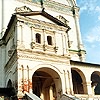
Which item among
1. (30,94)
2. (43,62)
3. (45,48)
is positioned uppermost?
(45,48)

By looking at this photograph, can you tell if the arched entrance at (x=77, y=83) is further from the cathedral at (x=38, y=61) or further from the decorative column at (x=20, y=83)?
the decorative column at (x=20, y=83)

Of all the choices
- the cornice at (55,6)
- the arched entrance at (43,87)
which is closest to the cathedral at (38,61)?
the arched entrance at (43,87)

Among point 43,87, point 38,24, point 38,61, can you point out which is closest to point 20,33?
point 38,24

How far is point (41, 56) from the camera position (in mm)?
17812

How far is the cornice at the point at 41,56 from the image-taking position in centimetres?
1700

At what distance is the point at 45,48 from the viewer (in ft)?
60.0

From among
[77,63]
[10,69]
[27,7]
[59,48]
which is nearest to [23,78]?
[10,69]

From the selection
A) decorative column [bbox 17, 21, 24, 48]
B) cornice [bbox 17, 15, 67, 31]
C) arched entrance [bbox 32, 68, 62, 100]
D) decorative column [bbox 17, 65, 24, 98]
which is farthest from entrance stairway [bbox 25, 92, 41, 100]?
cornice [bbox 17, 15, 67, 31]

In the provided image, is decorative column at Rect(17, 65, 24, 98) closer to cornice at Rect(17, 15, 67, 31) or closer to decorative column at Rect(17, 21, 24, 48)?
decorative column at Rect(17, 21, 24, 48)

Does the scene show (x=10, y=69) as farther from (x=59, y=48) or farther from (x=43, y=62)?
(x=59, y=48)

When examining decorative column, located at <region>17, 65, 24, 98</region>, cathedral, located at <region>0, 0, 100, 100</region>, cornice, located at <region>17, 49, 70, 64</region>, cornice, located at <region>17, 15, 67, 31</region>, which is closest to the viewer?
decorative column, located at <region>17, 65, 24, 98</region>

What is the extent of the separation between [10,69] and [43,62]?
2.97m

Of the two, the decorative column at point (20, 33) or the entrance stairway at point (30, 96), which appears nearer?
the entrance stairway at point (30, 96)

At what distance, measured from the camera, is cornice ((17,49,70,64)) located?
1700cm
